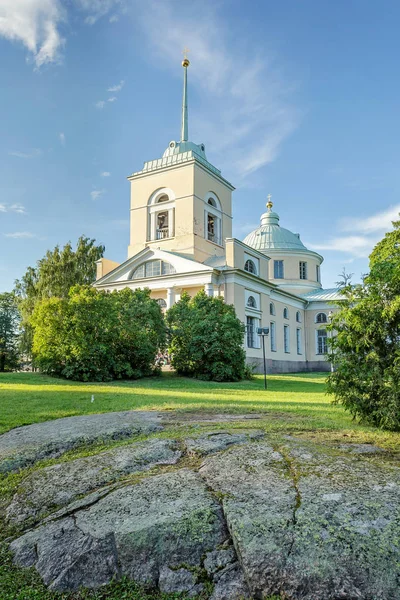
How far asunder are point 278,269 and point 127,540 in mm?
42396

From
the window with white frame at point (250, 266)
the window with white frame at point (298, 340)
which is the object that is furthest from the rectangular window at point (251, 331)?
the window with white frame at point (298, 340)

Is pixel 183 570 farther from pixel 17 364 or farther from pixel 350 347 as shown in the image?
pixel 17 364

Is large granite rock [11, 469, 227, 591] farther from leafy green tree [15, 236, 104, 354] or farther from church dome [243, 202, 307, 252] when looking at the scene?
church dome [243, 202, 307, 252]

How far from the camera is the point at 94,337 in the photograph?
64.3 ft

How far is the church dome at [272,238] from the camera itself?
147ft

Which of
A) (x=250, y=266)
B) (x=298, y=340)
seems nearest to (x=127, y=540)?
(x=250, y=266)

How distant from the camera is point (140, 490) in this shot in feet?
11.8

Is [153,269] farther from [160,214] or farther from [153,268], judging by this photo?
[160,214]

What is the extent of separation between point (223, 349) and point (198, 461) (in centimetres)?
1769

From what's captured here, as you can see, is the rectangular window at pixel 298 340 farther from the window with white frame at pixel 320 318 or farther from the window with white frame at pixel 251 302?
the window with white frame at pixel 251 302

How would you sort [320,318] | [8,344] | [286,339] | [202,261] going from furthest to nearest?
[320,318]
[286,339]
[202,261]
[8,344]

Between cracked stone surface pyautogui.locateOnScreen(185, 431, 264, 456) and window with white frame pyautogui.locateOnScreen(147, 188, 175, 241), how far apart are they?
29.4 metres

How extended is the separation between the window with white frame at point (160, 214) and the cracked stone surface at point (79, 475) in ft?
97.7

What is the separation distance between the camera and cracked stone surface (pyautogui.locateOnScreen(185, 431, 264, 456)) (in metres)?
4.46
